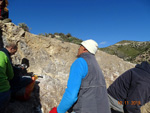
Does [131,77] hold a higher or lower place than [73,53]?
lower

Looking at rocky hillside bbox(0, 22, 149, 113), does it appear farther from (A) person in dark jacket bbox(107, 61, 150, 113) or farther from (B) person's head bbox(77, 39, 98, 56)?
(B) person's head bbox(77, 39, 98, 56)

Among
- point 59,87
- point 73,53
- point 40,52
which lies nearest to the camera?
point 59,87

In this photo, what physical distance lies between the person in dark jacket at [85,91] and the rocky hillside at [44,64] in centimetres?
246

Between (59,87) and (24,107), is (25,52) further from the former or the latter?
(24,107)

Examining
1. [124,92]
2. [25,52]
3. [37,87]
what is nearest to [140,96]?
[124,92]

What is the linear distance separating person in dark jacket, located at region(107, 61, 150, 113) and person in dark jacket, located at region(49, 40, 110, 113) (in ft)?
2.80

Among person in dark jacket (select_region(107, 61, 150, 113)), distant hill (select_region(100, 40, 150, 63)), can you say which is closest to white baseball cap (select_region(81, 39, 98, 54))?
person in dark jacket (select_region(107, 61, 150, 113))

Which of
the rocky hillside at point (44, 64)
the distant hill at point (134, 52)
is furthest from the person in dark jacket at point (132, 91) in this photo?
the distant hill at point (134, 52)

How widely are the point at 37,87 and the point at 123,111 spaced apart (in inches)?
140

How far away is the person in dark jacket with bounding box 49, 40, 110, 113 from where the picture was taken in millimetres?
1729

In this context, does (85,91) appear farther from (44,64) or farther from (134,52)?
(134,52)

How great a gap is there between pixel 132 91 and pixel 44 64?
537 cm

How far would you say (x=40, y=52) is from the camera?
273 inches

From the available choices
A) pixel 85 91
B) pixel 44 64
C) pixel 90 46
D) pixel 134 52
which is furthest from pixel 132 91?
pixel 134 52
